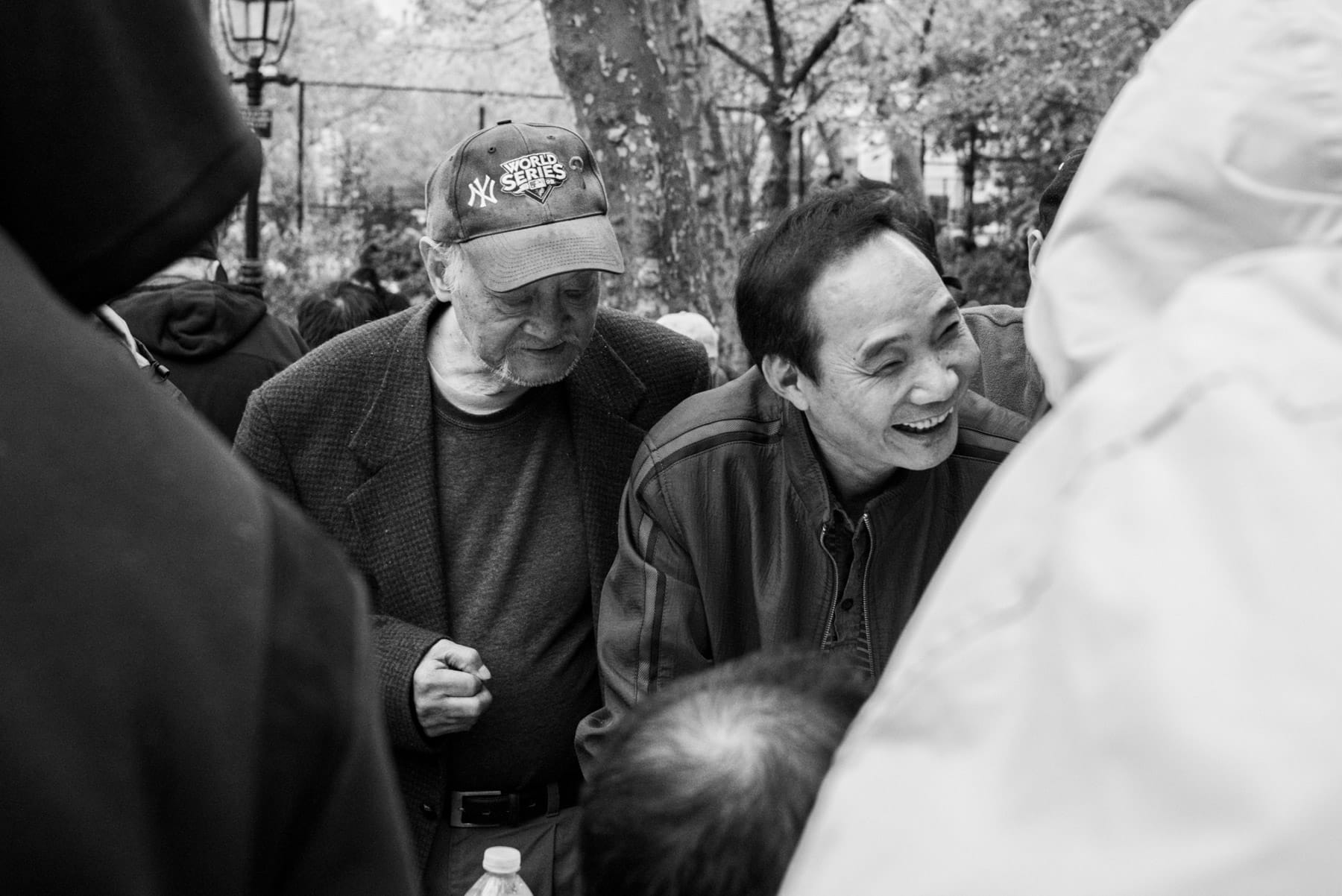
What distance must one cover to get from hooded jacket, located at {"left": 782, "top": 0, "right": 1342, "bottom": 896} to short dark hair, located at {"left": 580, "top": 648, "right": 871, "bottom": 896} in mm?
496

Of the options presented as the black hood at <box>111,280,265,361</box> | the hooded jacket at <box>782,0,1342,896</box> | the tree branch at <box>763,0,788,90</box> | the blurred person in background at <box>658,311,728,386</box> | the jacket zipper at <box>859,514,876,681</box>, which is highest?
the hooded jacket at <box>782,0,1342,896</box>

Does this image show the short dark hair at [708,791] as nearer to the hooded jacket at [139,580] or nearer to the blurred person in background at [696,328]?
the hooded jacket at [139,580]

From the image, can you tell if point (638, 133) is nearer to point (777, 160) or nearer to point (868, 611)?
point (868, 611)

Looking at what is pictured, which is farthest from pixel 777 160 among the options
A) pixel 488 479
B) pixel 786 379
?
pixel 786 379

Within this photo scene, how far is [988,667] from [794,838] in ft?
2.08

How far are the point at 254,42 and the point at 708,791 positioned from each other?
416 inches

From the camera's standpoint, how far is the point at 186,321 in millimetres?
4910

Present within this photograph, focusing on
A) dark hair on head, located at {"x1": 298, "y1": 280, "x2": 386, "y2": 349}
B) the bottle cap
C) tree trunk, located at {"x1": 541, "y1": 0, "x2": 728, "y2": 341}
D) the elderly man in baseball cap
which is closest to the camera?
the bottle cap

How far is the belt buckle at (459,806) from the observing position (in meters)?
3.04

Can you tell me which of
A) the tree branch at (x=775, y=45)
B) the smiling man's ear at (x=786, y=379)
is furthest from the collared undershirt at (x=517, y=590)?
the tree branch at (x=775, y=45)

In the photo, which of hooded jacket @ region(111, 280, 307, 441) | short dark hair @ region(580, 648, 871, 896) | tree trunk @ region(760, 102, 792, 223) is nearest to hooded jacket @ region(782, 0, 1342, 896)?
short dark hair @ region(580, 648, 871, 896)

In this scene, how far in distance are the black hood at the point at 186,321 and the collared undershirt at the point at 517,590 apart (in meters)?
2.04

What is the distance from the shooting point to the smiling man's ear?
2779 millimetres

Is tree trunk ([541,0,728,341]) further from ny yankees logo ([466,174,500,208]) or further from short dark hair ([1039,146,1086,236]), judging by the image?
ny yankees logo ([466,174,500,208])
